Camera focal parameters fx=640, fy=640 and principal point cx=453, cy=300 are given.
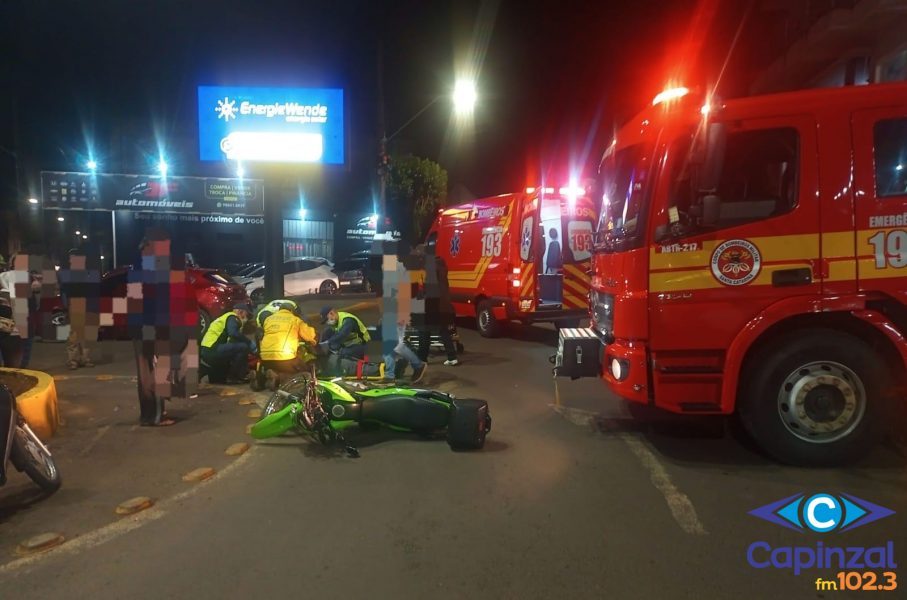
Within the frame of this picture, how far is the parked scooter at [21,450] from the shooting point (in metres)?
3.98

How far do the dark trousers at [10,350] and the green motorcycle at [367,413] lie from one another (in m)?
3.19

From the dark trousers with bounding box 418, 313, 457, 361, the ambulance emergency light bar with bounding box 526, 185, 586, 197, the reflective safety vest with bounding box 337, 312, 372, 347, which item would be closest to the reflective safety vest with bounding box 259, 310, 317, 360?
the reflective safety vest with bounding box 337, 312, 372, 347

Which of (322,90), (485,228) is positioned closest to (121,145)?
(322,90)

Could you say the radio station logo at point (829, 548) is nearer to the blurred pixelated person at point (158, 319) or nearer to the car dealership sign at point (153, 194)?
the blurred pixelated person at point (158, 319)

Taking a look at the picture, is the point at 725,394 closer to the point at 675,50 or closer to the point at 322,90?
the point at 675,50

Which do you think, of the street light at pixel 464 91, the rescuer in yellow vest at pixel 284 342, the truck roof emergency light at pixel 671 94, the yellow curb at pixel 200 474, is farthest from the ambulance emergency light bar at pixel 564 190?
the yellow curb at pixel 200 474

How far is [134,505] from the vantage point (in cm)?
433

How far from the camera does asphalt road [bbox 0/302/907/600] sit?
3303 mm

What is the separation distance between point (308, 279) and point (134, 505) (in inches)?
859

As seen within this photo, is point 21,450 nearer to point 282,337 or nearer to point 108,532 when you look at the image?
point 108,532

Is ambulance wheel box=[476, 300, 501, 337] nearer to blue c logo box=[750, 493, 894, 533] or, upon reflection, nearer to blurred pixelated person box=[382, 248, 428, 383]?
blurred pixelated person box=[382, 248, 428, 383]

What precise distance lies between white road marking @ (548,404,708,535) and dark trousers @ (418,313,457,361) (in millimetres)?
2767

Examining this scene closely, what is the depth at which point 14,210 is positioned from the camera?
30.2 meters

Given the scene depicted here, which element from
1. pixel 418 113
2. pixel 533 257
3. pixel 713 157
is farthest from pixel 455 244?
pixel 713 157
